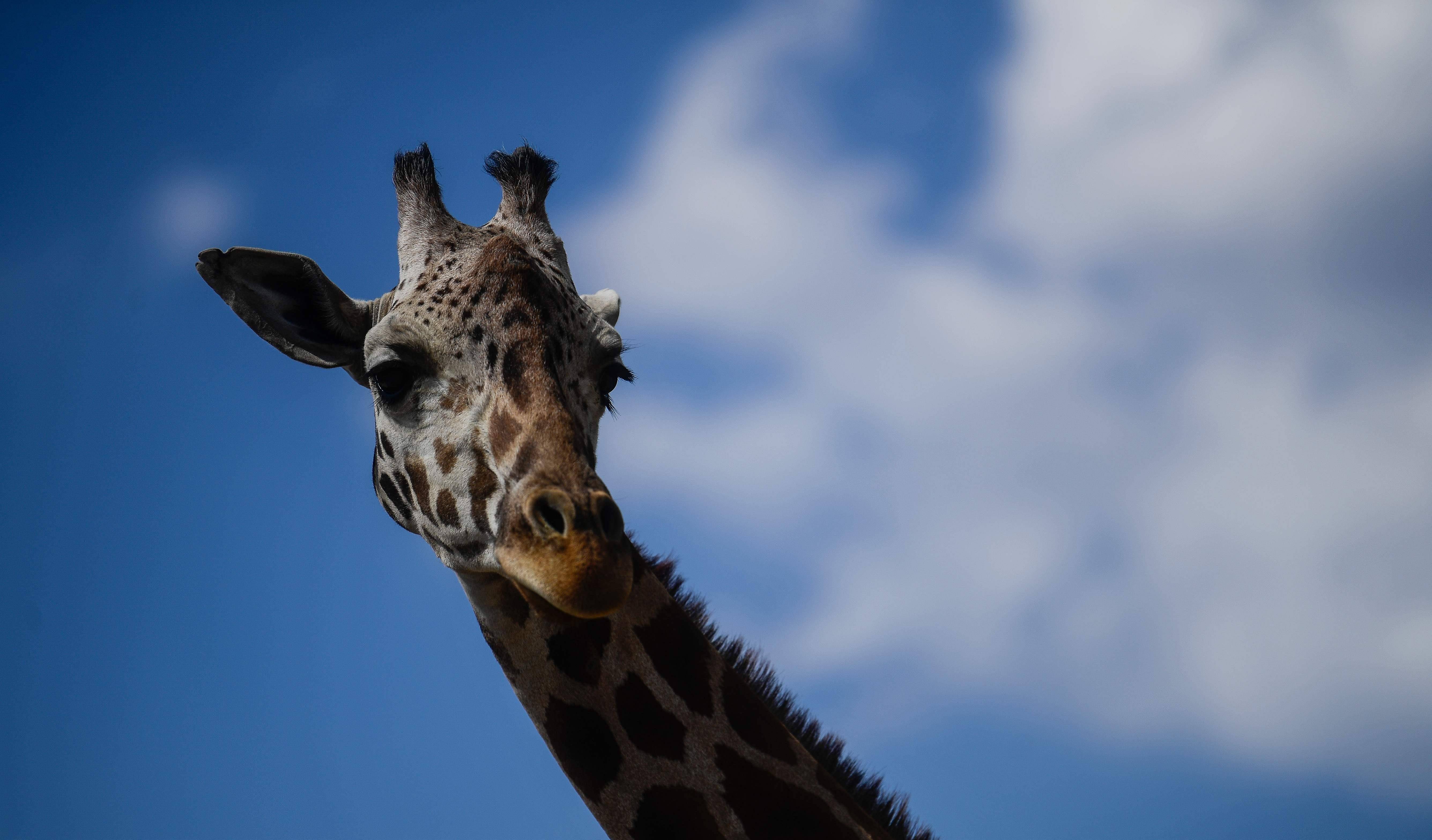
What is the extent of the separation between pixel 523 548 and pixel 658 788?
58.4 inches

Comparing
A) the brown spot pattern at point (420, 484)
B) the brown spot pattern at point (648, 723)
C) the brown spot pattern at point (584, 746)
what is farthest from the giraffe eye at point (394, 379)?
the brown spot pattern at point (648, 723)

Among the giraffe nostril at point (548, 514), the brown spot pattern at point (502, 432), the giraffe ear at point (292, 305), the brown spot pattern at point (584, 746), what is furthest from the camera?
the giraffe ear at point (292, 305)

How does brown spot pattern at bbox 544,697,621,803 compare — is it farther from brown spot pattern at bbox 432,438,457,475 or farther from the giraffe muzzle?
brown spot pattern at bbox 432,438,457,475

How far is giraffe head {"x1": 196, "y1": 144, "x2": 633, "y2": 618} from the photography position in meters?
3.71

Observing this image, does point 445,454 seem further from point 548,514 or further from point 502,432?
point 548,514

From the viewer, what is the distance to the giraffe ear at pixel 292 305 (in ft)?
16.4

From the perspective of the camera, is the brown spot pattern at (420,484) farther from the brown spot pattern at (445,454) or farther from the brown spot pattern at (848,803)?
the brown spot pattern at (848,803)

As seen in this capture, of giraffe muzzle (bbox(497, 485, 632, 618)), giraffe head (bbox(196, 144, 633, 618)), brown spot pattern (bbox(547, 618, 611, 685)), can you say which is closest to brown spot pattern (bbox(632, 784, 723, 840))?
brown spot pattern (bbox(547, 618, 611, 685))

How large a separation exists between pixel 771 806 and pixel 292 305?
11.6 feet

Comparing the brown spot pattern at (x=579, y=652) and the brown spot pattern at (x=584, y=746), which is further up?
the brown spot pattern at (x=579, y=652)

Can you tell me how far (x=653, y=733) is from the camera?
4.59 metres

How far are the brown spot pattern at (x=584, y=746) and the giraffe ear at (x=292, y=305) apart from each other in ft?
6.83

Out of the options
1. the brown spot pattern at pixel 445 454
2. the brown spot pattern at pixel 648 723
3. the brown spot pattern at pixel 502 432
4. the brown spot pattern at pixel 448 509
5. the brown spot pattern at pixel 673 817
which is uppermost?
the brown spot pattern at pixel 502 432

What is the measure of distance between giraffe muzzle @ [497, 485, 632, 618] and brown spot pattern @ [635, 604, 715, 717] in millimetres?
1100
